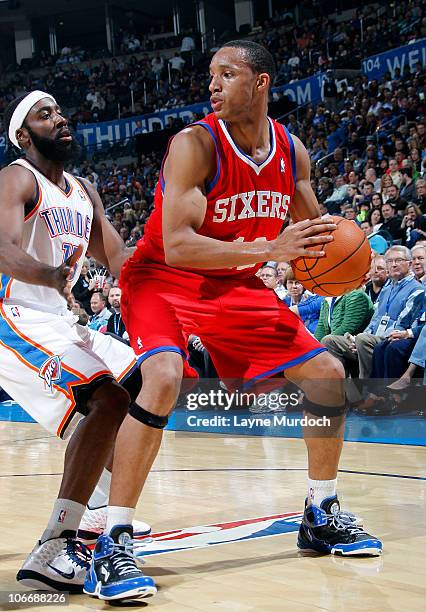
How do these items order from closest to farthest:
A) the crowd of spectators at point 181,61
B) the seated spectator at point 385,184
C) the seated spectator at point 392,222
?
the seated spectator at point 392,222
the seated spectator at point 385,184
the crowd of spectators at point 181,61

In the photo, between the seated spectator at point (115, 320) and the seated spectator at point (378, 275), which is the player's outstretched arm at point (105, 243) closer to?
the seated spectator at point (378, 275)

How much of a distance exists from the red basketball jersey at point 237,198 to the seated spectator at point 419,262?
4.30 meters

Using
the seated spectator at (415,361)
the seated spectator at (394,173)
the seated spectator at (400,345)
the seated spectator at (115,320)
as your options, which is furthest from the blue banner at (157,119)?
the seated spectator at (415,361)

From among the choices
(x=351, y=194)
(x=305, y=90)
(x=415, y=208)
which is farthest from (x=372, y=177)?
(x=305, y=90)

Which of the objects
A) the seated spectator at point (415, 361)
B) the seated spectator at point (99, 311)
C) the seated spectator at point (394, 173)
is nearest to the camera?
the seated spectator at point (415, 361)

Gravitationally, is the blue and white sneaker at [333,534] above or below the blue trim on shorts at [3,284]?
below

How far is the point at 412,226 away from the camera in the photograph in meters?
9.62

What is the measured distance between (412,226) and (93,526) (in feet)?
22.4

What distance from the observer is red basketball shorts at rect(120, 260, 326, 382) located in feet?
10.6

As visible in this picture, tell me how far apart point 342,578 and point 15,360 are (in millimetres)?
1476

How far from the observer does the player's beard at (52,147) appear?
3531 millimetres

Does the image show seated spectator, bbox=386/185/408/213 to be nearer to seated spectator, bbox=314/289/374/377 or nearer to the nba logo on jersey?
seated spectator, bbox=314/289/374/377

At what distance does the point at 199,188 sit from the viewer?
315 centimetres

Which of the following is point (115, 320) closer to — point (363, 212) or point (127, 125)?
point (363, 212)
